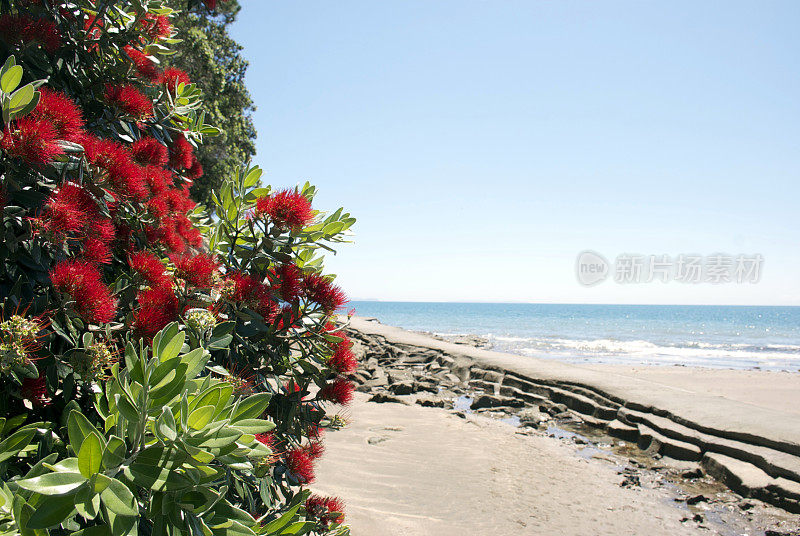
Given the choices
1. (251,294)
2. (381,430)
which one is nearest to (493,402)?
(381,430)

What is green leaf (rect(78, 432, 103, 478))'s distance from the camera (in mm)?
791

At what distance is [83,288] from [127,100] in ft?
2.93

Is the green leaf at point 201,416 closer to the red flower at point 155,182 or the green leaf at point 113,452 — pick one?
the green leaf at point 113,452

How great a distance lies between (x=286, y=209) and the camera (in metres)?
1.77

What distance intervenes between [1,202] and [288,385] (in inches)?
45.7

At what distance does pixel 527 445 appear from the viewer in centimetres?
696

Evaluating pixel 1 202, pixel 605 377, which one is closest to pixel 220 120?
pixel 605 377

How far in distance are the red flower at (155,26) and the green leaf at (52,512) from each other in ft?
6.10

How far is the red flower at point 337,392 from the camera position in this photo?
1.99 m

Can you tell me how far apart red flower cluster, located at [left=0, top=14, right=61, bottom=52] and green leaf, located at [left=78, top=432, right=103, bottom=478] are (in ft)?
4.73

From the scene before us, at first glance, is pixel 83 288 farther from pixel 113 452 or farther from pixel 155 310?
pixel 113 452

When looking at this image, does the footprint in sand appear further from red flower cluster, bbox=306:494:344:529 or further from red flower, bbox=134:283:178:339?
red flower, bbox=134:283:178:339

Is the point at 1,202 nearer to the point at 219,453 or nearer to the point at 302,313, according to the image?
the point at 219,453

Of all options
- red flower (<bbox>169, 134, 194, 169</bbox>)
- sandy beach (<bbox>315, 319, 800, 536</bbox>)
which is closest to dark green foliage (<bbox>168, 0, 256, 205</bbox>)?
sandy beach (<bbox>315, 319, 800, 536</bbox>)
